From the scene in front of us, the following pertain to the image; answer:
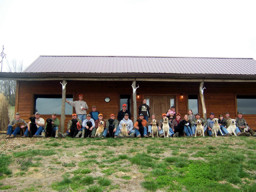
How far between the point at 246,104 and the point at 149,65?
234 inches

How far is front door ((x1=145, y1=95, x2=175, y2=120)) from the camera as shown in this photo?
12211 mm

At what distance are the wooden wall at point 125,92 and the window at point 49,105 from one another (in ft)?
1.25

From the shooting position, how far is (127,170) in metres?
4.24

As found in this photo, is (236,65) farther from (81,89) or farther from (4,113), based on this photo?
(4,113)

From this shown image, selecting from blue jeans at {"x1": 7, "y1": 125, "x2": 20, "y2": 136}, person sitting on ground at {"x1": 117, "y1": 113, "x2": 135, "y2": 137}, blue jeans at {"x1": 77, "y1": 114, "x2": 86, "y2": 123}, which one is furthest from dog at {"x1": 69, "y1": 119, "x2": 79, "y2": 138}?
blue jeans at {"x1": 7, "y1": 125, "x2": 20, "y2": 136}

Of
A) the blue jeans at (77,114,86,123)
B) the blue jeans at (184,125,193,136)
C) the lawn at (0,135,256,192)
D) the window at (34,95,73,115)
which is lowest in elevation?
the lawn at (0,135,256,192)

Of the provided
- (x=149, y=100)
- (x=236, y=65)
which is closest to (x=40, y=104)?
(x=149, y=100)

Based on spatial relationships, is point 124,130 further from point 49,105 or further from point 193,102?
point 193,102

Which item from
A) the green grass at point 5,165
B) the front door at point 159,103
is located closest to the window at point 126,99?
the front door at point 159,103

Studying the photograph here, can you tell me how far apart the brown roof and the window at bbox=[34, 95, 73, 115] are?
1406 millimetres

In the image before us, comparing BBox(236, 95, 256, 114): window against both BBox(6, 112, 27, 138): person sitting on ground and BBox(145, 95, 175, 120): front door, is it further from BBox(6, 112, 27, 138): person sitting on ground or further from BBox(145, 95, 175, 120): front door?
BBox(6, 112, 27, 138): person sitting on ground

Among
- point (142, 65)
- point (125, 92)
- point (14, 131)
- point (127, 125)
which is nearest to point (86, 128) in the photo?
point (127, 125)

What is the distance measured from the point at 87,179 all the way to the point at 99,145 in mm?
3090

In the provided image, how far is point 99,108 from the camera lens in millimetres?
11992
